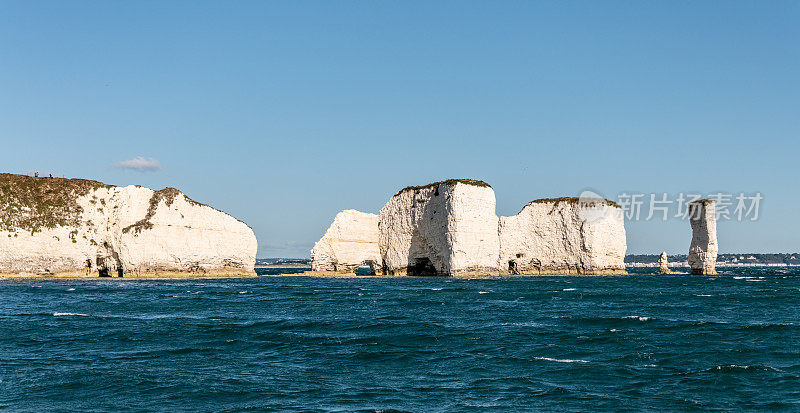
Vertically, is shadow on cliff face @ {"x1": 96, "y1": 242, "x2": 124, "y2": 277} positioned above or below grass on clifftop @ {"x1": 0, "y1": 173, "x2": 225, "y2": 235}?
below

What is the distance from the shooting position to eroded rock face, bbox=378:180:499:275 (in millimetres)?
77125

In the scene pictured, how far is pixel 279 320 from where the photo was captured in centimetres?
2861

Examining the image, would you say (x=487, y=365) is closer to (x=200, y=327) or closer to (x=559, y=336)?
(x=559, y=336)

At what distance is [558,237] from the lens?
93.3 meters

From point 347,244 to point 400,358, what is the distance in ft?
234

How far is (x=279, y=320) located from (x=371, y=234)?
62.7m

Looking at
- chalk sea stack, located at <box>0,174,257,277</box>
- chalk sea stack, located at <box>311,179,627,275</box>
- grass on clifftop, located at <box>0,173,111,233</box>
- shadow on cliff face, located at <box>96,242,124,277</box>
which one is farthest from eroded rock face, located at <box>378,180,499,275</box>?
grass on clifftop, located at <box>0,173,111,233</box>

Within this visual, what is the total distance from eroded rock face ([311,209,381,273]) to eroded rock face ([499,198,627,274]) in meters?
19.7

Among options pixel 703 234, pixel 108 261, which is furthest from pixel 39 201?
pixel 703 234

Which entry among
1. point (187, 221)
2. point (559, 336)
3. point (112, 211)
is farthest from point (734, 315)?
point (112, 211)

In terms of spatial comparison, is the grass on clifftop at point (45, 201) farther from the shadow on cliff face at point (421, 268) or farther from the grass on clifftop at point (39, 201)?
the shadow on cliff face at point (421, 268)

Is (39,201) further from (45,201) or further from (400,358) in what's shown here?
(400,358)

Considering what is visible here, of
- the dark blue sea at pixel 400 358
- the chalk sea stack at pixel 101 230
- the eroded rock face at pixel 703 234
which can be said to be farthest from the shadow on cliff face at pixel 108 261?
the eroded rock face at pixel 703 234

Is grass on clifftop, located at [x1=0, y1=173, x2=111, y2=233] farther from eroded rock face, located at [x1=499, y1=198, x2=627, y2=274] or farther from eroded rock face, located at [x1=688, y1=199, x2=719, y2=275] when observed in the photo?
eroded rock face, located at [x1=688, y1=199, x2=719, y2=275]
